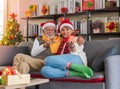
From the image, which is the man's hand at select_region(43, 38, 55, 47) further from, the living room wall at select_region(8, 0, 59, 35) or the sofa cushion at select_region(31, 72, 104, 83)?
the living room wall at select_region(8, 0, 59, 35)

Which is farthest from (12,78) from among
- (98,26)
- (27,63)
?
(98,26)

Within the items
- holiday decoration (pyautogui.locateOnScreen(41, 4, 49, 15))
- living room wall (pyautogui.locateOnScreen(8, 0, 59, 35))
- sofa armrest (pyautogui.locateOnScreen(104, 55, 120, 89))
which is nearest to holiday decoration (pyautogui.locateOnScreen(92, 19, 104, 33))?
holiday decoration (pyautogui.locateOnScreen(41, 4, 49, 15))

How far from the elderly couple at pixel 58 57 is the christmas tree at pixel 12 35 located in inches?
85.6

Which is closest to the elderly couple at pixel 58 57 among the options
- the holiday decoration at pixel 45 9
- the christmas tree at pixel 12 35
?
the holiday decoration at pixel 45 9

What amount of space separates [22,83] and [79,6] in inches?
129

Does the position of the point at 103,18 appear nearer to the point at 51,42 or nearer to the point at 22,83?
the point at 51,42

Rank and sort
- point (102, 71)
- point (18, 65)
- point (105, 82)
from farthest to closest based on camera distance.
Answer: point (18, 65) < point (102, 71) < point (105, 82)

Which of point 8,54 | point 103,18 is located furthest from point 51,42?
point 103,18

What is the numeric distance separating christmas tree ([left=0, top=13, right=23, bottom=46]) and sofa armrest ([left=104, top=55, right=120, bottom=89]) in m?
3.54

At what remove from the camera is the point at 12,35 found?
20.0ft

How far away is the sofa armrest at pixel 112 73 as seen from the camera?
285 cm

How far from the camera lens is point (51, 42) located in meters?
3.71

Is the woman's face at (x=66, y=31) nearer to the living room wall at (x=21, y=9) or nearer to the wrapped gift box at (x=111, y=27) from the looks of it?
the wrapped gift box at (x=111, y=27)

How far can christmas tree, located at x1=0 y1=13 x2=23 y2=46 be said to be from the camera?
6129 millimetres
